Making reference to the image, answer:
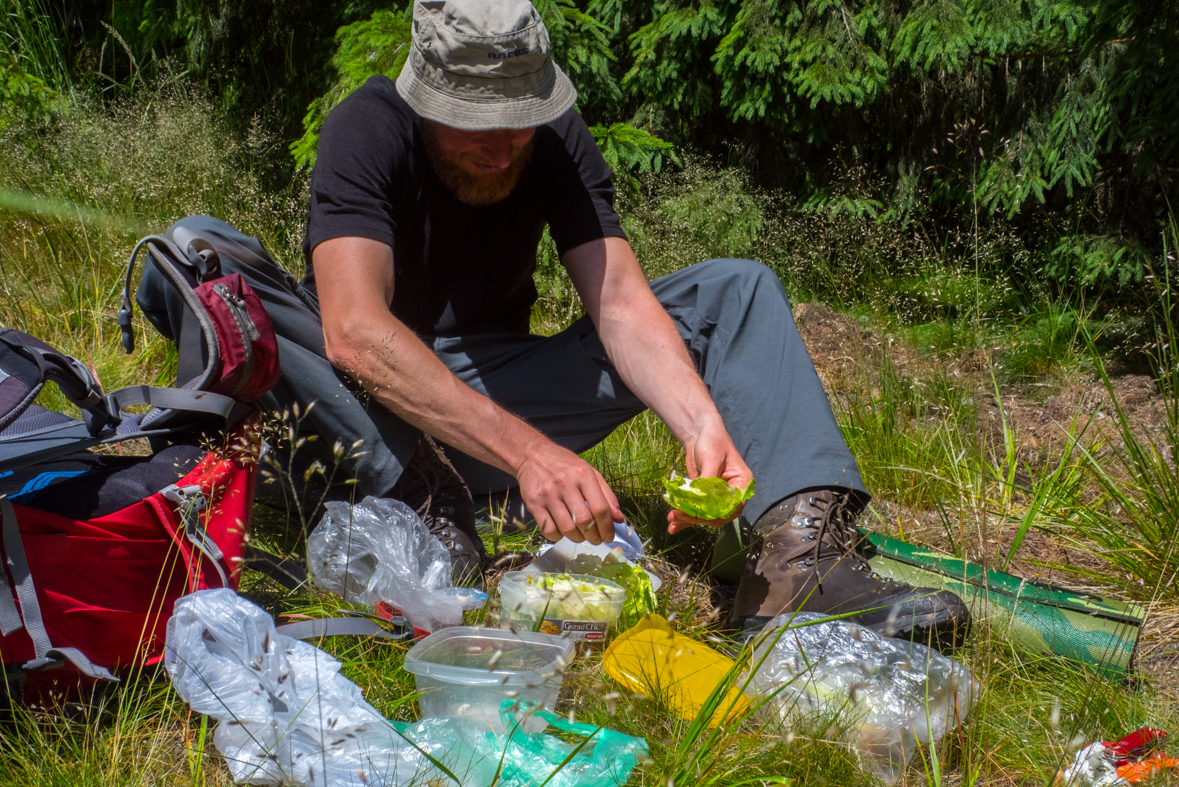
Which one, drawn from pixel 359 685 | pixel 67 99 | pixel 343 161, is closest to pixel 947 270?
pixel 343 161

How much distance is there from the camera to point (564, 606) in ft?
5.96

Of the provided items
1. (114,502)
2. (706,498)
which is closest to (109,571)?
(114,502)

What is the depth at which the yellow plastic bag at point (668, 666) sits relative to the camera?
5.11ft

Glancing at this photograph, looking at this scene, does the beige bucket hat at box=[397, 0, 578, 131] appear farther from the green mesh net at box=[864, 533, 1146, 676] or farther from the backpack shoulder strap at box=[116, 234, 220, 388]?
the green mesh net at box=[864, 533, 1146, 676]

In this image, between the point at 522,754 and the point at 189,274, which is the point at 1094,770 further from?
the point at 189,274

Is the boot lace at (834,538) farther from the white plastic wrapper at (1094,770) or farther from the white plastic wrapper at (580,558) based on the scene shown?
the white plastic wrapper at (1094,770)

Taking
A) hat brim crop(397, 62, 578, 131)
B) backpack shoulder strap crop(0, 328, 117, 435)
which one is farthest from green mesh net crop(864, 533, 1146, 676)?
backpack shoulder strap crop(0, 328, 117, 435)

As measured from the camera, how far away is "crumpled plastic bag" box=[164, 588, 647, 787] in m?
1.32

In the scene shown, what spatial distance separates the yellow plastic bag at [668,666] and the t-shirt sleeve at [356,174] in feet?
3.66

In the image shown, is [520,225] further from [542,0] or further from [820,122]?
[820,122]

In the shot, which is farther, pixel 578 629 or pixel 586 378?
pixel 586 378

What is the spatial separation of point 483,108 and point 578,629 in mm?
1263

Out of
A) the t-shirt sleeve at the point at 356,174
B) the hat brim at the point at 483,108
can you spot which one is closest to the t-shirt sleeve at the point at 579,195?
the hat brim at the point at 483,108

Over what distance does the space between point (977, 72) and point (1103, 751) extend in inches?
184
